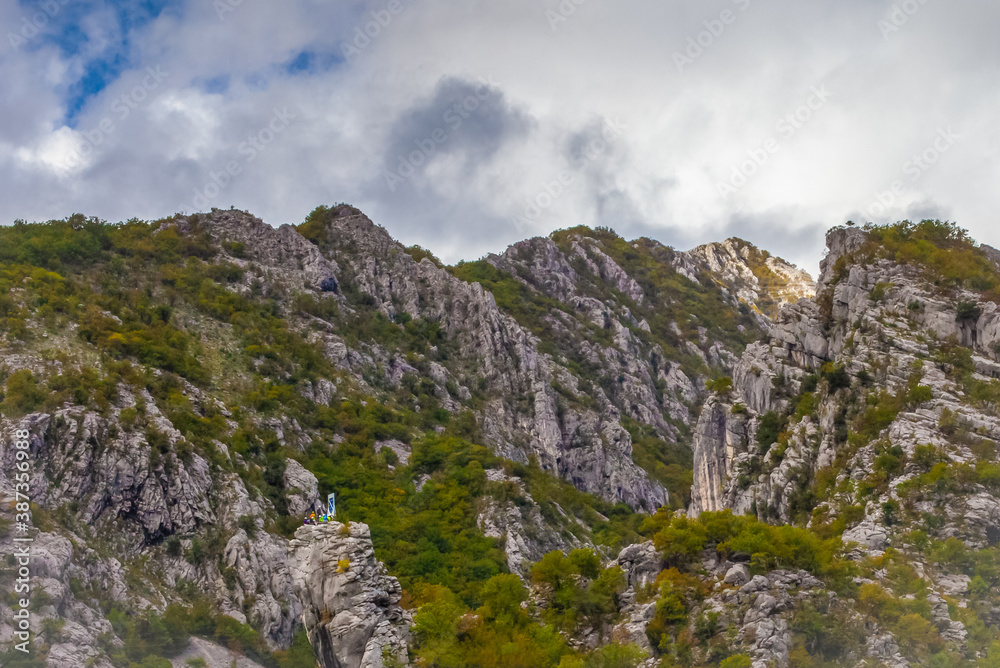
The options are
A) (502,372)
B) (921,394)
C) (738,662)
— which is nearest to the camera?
(738,662)

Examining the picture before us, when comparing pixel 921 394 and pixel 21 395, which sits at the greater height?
pixel 921 394

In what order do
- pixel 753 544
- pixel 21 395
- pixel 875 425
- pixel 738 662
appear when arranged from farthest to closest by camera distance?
pixel 21 395
pixel 875 425
pixel 753 544
pixel 738 662

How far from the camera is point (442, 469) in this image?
90875 mm

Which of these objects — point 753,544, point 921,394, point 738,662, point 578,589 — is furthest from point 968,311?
point 738,662

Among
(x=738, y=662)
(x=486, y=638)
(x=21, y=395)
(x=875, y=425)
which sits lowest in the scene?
(x=486, y=638)

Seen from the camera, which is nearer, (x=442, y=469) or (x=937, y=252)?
(x=937, y=252)

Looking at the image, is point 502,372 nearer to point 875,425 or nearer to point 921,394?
point 875,425

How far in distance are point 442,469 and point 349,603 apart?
182ft

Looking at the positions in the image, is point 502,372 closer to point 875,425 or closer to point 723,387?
point 723,387

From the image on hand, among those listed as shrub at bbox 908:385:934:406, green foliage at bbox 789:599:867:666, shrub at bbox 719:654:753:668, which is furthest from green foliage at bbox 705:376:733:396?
shrub at bbox 719:654:753:668

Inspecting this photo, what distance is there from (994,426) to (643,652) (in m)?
28.1

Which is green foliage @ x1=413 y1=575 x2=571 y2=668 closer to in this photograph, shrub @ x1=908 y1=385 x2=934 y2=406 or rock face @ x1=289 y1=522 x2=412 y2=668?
rock face @ x1=289 y1=522 x2=412 y2=668

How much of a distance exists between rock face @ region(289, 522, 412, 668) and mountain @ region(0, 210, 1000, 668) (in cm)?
14

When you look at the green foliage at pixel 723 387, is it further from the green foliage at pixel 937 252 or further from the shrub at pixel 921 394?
the shrub at pixel 921 394
